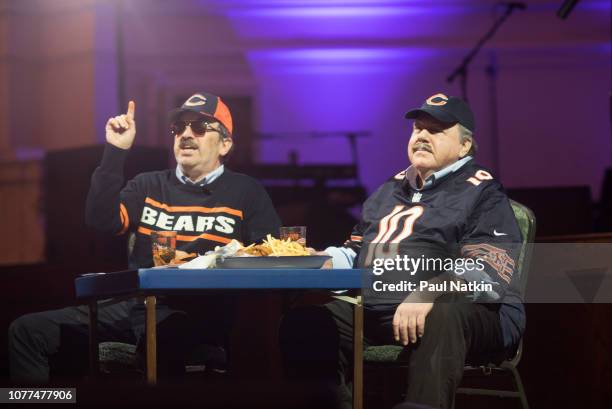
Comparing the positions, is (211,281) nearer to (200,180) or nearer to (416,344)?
(416,344)

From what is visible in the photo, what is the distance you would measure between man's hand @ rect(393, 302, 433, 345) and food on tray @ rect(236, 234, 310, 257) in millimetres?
315

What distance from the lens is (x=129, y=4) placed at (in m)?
9.74

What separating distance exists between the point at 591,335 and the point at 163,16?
831 cm

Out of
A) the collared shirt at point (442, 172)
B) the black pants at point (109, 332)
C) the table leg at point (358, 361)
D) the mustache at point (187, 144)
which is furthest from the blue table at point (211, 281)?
the mustache at point (187, 144)

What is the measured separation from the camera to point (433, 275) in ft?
8.70

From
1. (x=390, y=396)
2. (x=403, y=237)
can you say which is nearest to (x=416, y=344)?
(x=403, y=237)

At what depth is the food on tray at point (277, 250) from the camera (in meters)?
2.31

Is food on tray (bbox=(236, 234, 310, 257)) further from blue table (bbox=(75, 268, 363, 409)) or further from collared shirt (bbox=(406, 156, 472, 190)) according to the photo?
collared shirt (bbox=(406, 156, 472, 190))

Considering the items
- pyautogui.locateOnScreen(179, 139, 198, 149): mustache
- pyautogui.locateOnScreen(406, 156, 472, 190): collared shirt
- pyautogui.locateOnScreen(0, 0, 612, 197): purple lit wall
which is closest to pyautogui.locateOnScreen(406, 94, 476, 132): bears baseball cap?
pyautogui.locateOnScreen(406, 156, 472, 190): collared shirt

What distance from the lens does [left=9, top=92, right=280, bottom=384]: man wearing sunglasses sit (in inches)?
106

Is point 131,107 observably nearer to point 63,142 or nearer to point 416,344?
point 416,344

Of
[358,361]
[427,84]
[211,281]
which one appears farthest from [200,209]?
[427,84]

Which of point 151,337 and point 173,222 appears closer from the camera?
point 151,337

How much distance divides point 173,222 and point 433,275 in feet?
3.14
